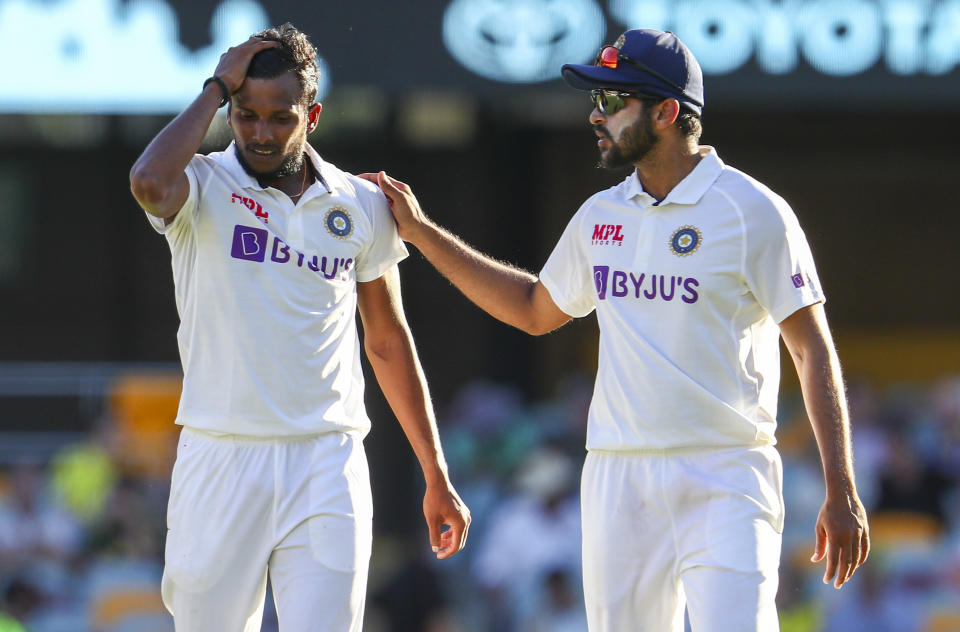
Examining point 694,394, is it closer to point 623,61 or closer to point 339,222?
point 623,61

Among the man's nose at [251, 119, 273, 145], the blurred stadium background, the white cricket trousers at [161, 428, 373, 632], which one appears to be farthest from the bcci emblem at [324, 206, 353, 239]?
the blurred stadium background

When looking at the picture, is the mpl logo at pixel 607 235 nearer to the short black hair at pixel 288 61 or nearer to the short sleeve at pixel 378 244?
the short sleeve at pixel 378 244

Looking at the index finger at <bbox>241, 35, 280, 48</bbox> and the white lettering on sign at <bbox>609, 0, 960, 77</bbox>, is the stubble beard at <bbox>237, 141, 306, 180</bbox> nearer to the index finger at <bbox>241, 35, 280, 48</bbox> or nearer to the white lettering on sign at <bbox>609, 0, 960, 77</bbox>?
the index finger at <bbox>241, 35, 280, 48</bbox>

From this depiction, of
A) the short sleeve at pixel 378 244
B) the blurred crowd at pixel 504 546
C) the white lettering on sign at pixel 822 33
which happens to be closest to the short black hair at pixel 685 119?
the short sleeve at pixel 378 244

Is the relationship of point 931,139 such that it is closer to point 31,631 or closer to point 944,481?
point 944,481

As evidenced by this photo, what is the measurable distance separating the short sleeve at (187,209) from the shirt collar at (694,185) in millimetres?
1181

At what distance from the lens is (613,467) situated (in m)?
3.69

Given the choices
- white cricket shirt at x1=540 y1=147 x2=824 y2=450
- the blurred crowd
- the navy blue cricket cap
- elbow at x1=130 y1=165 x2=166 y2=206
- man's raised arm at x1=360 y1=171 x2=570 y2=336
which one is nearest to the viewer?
elbow at x1=130 y1=165 x2=166 y2=206

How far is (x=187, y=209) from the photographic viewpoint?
353 cm

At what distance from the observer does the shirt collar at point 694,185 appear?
12.2ft

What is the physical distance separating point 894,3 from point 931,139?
5679 millimetres

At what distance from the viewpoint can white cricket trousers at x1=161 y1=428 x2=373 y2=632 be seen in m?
3.44

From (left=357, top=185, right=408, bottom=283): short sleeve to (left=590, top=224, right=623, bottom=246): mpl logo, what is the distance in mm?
551

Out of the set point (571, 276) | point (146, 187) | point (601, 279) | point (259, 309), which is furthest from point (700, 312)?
point (146, 187)
